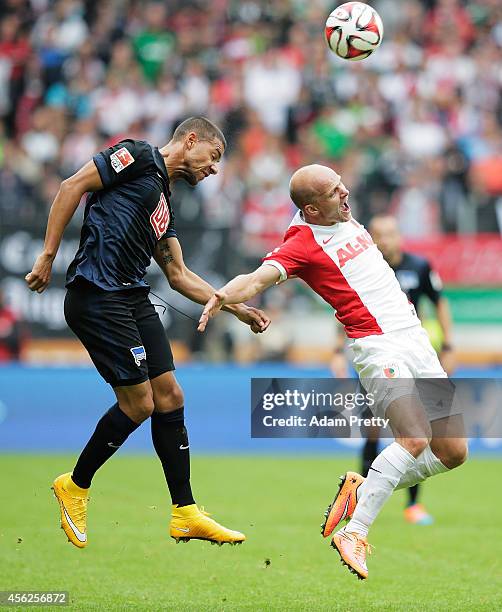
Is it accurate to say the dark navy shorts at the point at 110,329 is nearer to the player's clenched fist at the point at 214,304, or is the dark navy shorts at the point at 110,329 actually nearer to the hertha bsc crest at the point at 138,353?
the hertha bsc crest at the point at 138,353

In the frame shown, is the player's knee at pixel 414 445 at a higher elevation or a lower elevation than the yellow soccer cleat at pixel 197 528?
higher

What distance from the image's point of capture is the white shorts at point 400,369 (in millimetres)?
6836

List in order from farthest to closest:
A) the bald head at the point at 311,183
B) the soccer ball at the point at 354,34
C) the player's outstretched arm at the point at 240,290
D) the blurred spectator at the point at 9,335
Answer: the blurred spectator at the point at 9,335, the soccer ball at the point at 354,34, the bald head at the point at 311,183, the player's outstretched arm at the point at 240,290

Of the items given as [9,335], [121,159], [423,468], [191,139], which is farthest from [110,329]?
[9,335]

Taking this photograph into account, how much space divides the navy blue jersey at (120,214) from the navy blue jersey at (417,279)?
12.7 ft

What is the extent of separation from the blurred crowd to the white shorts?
318 inches

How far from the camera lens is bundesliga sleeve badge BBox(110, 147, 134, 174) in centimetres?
680

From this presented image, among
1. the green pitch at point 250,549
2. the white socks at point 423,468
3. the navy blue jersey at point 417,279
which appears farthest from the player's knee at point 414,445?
the navy blue jersey at point 417,279

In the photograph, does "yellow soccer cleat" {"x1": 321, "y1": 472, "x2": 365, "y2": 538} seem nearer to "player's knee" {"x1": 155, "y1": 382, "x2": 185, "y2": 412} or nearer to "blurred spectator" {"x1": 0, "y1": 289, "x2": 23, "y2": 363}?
"player's knee" {"x1": 155, "y1": 382, "x2": 185, "y2": 412}

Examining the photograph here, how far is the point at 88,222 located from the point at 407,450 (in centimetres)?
243

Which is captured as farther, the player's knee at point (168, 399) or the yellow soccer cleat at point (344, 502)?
the player's knee at point (168, 399)

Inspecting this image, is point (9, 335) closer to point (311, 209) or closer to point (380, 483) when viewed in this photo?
point (311, 209)

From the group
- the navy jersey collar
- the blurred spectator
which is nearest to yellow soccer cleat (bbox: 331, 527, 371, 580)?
the navy jersey collar

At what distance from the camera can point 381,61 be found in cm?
1923
